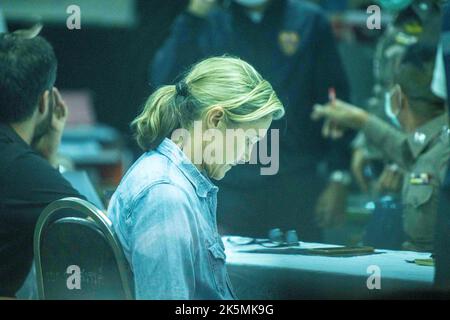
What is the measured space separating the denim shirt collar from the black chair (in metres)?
0.24

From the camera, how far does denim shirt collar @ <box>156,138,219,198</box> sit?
2.56 m

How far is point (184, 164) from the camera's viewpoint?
2572 millimetres

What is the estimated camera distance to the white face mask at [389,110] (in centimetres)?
349

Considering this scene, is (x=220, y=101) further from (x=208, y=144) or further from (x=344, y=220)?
(x=344, y=220)

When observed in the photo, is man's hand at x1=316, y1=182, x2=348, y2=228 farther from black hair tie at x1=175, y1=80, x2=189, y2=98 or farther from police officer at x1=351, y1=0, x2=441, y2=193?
black hair tie at x1=175, y1=80, x2=189, y2=98

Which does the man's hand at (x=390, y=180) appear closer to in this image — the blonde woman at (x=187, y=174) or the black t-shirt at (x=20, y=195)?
the blonde woman at (x=187, y=174)

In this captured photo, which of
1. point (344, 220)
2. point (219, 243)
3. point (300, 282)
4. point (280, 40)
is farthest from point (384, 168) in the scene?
point (219, 243)

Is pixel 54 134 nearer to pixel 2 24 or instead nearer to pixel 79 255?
pixel 2 24

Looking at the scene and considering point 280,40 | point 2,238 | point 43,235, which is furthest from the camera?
point 280,40

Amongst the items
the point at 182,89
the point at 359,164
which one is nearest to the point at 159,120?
the point at 182,89

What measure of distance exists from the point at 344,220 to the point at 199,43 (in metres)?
0.90

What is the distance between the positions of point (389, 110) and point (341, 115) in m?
0.19

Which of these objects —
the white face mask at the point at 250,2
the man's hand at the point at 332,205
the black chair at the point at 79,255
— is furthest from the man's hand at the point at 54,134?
the man's hand at the point at 332,205

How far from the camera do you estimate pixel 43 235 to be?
2.58 meters
